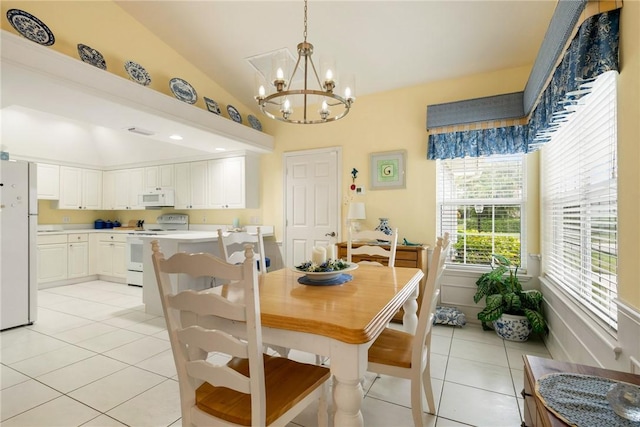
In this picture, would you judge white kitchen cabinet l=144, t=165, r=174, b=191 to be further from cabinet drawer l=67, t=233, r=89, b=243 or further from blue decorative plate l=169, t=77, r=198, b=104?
blue decorative plate l=169, t=77, r=198, b=104

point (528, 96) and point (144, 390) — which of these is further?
point (528, 96)

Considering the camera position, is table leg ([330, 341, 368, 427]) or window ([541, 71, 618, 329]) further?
window ([541, 71, 618, 329])

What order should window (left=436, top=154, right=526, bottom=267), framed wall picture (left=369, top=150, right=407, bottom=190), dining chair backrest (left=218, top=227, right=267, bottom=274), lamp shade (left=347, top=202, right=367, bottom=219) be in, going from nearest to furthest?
1. dining chair backrest (left=218, top=227, right=267, bottom=274)
2. window (left=436, top=154, right=526, bottom=267)
3. lamp shade (left=347, top=202, right=367, bottom=219)
4. framed wall picture (left=369, top=150, right=407, bottom=190)

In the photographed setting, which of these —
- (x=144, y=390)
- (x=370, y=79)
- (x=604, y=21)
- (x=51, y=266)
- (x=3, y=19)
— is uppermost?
(x=370, y=79)

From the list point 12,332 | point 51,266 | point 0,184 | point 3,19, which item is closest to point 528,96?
point 3,19

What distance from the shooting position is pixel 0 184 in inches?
124

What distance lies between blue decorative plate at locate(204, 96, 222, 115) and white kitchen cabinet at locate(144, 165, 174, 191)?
1.92m

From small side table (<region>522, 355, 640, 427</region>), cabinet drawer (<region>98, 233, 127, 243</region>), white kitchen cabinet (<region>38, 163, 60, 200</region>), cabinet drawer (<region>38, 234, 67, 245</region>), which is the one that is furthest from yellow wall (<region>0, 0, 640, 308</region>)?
white kitchen cabinet (<region>38, 163, 60, 200</region>)

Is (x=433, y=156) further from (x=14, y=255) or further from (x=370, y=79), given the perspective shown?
(x=14, y=255)

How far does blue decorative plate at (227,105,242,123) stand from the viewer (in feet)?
14.0

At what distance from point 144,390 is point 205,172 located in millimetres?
3544

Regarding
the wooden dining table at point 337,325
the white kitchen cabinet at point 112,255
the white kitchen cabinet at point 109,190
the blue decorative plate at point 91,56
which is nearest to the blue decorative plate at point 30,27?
the blue decorative plate at point 91,56

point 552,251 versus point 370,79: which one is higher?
point 370,79

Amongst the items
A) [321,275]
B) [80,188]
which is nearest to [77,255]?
[80,188]
